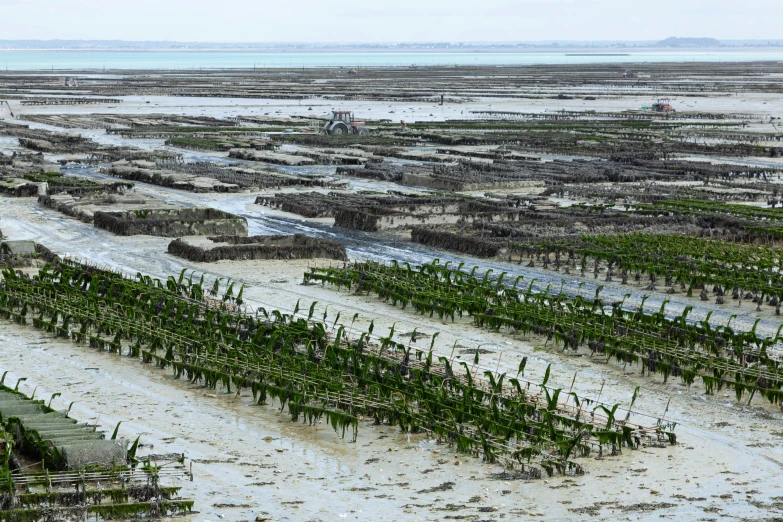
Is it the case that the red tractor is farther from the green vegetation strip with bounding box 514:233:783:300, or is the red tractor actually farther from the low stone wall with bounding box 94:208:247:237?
the green vegetation strip with bounding box 514:233:783:300

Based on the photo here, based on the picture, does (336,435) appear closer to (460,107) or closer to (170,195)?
(170,195)

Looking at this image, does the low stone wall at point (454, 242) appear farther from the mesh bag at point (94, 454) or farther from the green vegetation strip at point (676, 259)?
the mesh bag at point (94, 454)

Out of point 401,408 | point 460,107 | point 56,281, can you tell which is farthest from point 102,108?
point 401,408

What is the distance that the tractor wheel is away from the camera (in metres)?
61.1

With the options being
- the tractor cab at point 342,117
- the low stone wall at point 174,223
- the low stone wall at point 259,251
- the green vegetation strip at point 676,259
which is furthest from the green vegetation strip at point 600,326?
the tractor cab at point 342,117

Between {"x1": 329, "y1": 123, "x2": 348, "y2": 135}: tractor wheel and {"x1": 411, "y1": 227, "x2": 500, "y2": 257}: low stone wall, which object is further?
{"x1": 329, "y1": 123, "x2": 348, "y2": 135}: tractor wheel

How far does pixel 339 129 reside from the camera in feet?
201

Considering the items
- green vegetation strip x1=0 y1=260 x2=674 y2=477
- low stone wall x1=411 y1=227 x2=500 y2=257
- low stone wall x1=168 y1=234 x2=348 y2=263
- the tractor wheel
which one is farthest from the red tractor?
green vegetation strip x1=0 y1=260 x2=674 y2=477

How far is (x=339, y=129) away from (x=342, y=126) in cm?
25

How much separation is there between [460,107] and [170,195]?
5462cm

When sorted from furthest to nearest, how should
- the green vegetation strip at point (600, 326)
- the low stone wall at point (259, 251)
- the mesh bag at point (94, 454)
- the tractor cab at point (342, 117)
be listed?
the tractor cab at point (342, 117) < the low stone wall at point (259, 251) < the green vegetation strip at point (600, 326) < the mesh bag at point (94, 454)

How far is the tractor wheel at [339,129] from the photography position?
61.1m

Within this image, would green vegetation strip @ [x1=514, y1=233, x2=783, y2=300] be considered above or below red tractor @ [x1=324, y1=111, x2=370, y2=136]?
below

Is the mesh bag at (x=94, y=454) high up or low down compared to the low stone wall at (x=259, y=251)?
up
